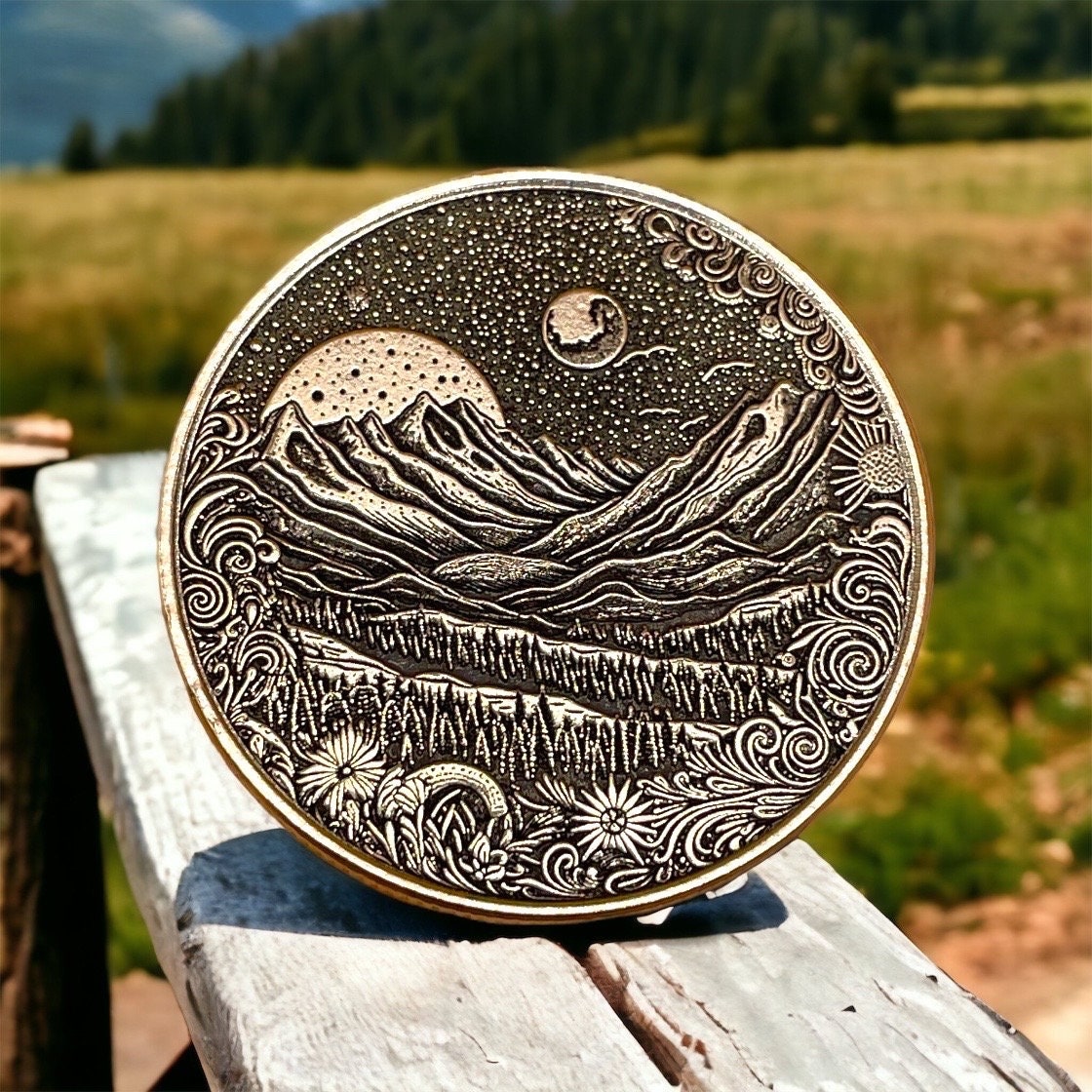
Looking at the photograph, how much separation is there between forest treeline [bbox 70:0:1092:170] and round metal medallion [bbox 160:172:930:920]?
7309mm

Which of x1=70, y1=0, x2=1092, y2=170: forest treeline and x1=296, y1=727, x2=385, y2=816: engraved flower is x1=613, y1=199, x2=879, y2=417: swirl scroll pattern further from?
x1=70, y1=0, x2=1092, y2=170: forest treeline

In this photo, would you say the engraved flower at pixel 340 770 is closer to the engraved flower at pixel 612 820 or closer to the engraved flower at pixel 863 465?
the engraved flower at pixel 612 820

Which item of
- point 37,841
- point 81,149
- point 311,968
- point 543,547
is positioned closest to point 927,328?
point 81,149

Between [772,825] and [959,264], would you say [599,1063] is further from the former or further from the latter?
[959,264]

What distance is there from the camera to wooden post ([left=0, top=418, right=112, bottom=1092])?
8.98 ft

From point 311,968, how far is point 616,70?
7906mm

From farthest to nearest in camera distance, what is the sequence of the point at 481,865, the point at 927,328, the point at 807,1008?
the point at 927,328 < the point at 481,865 < the point at 807,1008

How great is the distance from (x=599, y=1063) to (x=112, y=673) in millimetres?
1177

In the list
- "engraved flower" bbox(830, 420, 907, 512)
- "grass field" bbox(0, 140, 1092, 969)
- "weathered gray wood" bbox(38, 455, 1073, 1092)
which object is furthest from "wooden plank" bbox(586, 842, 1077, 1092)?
"grass field" bbox(0, 140, 1092, 969)

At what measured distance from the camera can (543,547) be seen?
4.60ft

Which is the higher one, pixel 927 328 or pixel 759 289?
pixel 759 289

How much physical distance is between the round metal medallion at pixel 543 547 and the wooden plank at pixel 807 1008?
8 centimetres

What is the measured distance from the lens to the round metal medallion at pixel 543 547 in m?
1.36

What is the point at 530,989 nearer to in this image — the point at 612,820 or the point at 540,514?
the point at 612,820
